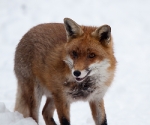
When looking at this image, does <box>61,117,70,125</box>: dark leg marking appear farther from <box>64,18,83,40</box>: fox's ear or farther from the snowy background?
<box>64,18,83,40</box>: fox's ear

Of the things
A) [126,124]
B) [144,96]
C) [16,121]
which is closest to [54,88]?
[16,121]

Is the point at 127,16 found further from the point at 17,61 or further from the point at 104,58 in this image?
the point at 104,58

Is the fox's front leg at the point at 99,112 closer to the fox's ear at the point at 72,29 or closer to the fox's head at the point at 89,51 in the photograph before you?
the fox's head at the point at 89,51

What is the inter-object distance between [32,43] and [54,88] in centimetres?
101

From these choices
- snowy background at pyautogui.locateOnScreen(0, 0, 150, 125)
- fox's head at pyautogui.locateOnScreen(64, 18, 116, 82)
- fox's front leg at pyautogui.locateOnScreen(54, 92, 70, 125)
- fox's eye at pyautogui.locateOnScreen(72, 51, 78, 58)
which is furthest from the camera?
snowy background at pyautogui.locateOnScreen(0, 0, 150, 125)

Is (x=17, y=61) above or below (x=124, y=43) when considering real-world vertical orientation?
above

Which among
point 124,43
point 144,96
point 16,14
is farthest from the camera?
point 16,14

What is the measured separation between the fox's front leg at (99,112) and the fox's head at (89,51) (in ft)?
2.03

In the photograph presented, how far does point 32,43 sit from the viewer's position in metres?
5.62

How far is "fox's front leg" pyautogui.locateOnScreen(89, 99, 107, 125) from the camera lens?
5.26 meters

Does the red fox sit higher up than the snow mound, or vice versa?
the red fox

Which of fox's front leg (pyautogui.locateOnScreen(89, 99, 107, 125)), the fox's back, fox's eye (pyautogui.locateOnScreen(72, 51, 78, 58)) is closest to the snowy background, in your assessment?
the fox's back

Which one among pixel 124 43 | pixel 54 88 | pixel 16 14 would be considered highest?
pixel 54 88

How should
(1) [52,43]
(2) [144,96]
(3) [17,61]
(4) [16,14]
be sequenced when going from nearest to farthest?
(1) [52,43] → (3) [17,61] → (2) [144,96] → (4) [16,14]
